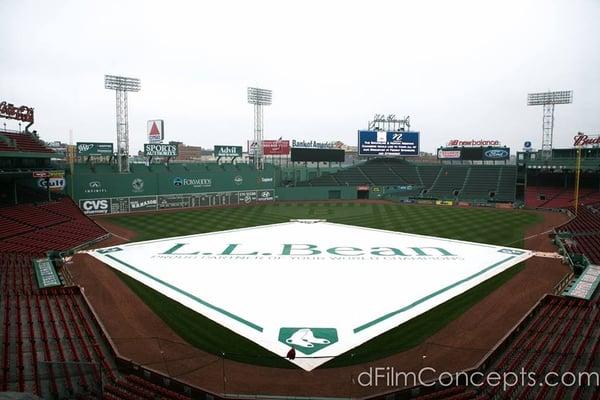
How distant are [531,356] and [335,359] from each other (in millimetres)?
6329

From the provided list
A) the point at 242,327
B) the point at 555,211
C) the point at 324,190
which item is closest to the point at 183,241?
the point at 242,327

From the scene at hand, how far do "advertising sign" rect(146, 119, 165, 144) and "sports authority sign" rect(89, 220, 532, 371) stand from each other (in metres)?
26.3

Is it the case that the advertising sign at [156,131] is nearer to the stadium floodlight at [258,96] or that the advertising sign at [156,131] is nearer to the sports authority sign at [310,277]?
the stadium floodlight at [258,96]

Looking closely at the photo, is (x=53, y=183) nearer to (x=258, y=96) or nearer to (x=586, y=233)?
(x=258, y=96)

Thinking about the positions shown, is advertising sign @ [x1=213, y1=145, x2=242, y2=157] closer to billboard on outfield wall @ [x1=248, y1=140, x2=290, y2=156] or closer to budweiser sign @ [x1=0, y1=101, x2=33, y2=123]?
billboard on outfield wall @ [x1=248, y1=140, x2=290, y2=156]

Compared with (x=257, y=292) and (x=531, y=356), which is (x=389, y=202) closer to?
(x=257, y=292)

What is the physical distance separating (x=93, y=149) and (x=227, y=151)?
18790 mm

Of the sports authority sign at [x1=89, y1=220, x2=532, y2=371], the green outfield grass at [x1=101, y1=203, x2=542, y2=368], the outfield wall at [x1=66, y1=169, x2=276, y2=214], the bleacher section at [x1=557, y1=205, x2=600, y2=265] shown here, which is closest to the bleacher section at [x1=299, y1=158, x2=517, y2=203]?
the green outfield grass at [x1=101, y1=203, x2=542, y2=368]

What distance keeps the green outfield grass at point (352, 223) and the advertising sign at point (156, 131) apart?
12.6m

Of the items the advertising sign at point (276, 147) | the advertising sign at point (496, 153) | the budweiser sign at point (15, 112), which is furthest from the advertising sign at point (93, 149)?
the advertising sign at point (496, 153)

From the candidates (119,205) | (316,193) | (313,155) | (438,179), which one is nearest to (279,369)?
(119,205)

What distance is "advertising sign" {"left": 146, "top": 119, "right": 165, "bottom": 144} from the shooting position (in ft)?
192

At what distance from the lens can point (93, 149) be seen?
5234cm

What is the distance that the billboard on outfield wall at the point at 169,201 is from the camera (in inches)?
1929
